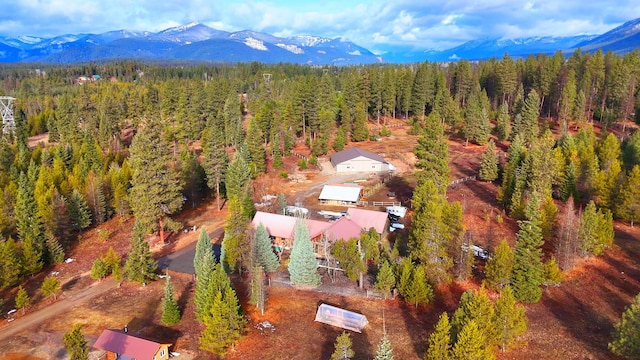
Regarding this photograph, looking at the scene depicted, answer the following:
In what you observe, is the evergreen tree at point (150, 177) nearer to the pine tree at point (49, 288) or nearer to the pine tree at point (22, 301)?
the pine tree at point (49, 288)

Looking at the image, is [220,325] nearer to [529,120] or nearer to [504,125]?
[529,120]

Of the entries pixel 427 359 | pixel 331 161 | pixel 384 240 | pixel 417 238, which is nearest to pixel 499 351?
pixel 427 359

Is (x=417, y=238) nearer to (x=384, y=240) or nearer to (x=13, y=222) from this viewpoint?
(x=384, y=240)

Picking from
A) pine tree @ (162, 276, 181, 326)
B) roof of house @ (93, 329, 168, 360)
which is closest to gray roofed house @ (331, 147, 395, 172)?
pine tree @ (162, 276, 181, 326)

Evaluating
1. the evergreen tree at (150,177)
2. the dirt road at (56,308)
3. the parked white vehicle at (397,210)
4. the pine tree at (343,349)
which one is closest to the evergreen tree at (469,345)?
the pine tree at (343,349)

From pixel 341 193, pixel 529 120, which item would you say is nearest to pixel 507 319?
pixel 341 193

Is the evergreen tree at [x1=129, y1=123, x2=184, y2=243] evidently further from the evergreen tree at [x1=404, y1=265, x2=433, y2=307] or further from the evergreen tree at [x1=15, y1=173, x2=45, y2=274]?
the evergreen tree at [x1=404, y1=265, x2=433, y2=307]
